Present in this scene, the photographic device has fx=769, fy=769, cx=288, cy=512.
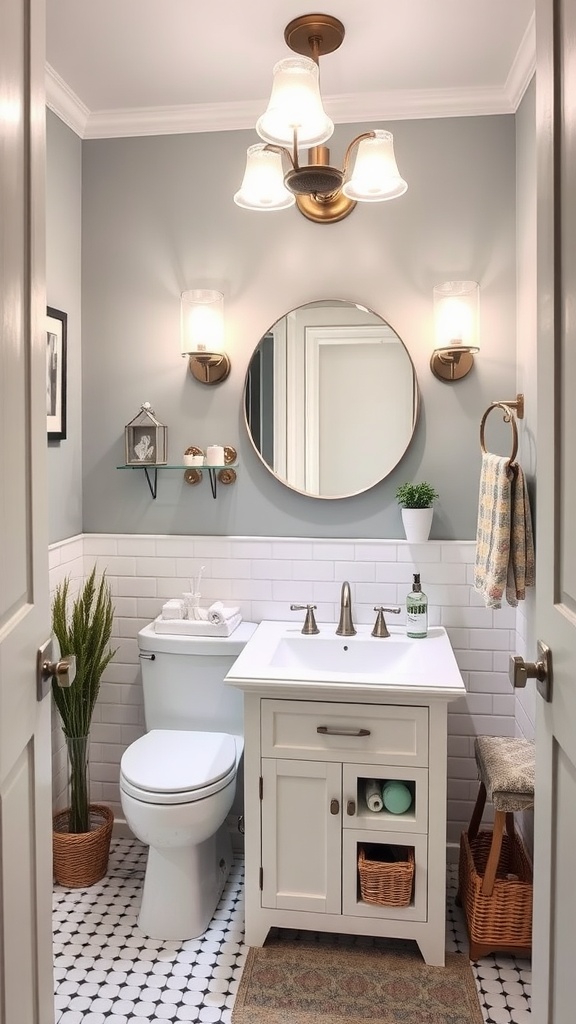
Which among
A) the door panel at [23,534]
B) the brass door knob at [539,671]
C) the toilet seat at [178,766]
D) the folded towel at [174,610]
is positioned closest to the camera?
the door panel at [23,534]

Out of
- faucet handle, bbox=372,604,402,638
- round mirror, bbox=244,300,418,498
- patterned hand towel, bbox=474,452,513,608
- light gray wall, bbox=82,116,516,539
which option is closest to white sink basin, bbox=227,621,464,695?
faucet handle, bbox=372,604,402,638

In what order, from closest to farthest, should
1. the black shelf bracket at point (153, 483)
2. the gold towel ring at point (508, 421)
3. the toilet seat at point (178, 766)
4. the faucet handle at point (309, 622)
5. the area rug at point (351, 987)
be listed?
the area rug at point (351, 987), the toilet seat at point (178, 766), the gold towel ring at point (508, 421), the faucet handle at point (309, 622), the black shelf bracket at point (153, 483)

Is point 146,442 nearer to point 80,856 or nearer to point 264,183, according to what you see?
point 264,183

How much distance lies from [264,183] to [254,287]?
413mm

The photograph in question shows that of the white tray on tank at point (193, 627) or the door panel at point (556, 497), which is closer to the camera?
the door panel at point (556, 497)

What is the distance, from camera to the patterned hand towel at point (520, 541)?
87.3 inches

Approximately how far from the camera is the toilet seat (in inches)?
84.5

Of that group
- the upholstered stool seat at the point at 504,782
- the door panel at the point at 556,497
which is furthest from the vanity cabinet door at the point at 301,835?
the door panel at the point at 556,497

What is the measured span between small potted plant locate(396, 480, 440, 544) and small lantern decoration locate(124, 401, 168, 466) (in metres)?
0.86

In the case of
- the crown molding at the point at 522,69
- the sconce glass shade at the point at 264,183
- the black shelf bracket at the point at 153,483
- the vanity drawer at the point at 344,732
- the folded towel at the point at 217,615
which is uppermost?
the crown molding at the point at 522,69

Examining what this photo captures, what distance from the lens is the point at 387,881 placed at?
2105 millimetres

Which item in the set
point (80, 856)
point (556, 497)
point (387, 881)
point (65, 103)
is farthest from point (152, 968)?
point (65, 103)

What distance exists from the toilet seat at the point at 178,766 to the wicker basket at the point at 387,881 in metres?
0.47

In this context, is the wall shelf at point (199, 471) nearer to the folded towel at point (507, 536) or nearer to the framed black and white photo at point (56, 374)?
the framed black and white photo at point (56, 374)
